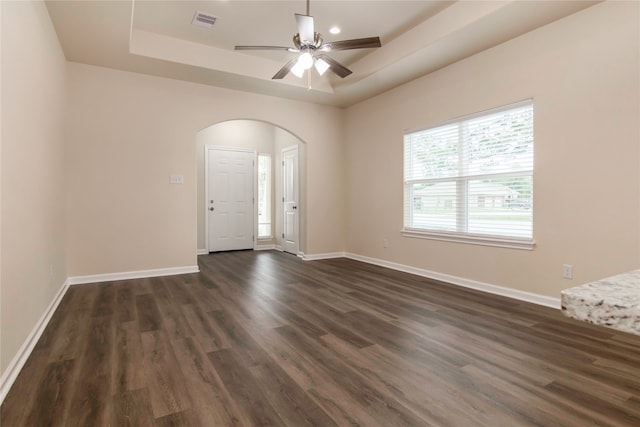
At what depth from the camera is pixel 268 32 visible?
4234mm

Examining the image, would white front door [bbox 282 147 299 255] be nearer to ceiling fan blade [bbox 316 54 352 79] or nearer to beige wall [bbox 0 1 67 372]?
ceiling fan blade [bbox 316 54 352 79]

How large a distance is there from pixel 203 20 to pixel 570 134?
414 centimetres

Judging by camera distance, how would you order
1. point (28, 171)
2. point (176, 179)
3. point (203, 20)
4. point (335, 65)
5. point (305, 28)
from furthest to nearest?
point (176, 179) → point (203, 20) → point (335, 65) → point (305, 28) → point (28, 171)

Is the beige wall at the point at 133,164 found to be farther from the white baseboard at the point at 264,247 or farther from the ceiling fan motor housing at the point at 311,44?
the white baseboard at the point at 264,247

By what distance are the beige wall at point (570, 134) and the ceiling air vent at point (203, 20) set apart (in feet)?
9.66

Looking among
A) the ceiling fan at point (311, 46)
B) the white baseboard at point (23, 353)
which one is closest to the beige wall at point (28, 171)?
the white baseboard at point (23, 353)

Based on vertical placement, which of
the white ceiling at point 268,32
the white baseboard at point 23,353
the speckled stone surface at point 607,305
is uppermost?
the white ceiling at point 268,32

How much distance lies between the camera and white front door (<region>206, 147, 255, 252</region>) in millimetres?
7176

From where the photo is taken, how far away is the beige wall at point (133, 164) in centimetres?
441

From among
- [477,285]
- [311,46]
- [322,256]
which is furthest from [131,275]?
[477,285]

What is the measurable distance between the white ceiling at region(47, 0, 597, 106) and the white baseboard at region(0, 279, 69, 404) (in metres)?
2.85

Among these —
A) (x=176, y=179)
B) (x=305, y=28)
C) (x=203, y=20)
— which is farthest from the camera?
(x=176, y=179)

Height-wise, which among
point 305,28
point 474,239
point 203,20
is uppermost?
point 203,20

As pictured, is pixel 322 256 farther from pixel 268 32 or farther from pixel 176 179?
pixel 268 32
